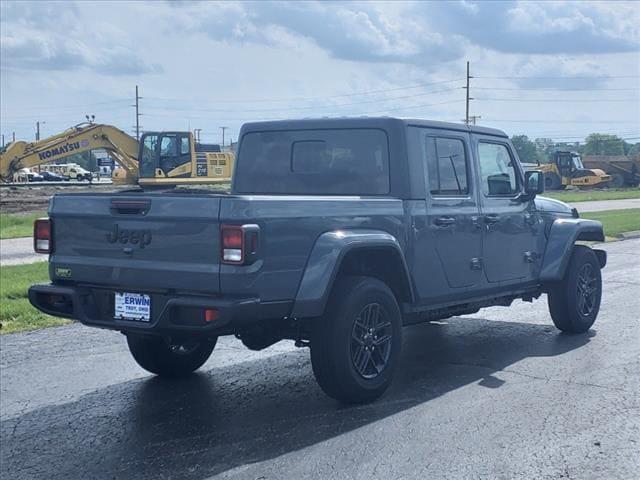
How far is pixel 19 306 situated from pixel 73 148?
3082cm

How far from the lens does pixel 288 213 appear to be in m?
5.59

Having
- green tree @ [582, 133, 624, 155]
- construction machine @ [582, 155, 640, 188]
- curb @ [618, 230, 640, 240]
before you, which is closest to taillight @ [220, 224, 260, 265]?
curb @ [618, 230, 640, 240]

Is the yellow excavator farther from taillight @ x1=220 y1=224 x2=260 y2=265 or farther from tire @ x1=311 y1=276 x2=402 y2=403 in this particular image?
taillight @ x1=220 y1=224 x2=260 y2=265

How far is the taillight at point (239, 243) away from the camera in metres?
5.28

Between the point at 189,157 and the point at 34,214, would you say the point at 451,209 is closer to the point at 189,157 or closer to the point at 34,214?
the point at 34,214

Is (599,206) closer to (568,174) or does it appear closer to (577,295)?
(568,174)

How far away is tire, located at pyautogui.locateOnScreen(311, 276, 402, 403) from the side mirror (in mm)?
2503

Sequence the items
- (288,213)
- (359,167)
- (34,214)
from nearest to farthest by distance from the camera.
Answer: (288,213) → (359,167) → (34,214)

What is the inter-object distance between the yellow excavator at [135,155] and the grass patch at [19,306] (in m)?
20.0

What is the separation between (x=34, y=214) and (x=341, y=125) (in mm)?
23109

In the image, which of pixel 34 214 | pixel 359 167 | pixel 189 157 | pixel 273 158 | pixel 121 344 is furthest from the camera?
pixel 189 157

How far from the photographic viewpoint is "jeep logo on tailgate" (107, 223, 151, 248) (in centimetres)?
569

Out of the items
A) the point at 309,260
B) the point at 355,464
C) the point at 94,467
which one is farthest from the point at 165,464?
the point at 309,260

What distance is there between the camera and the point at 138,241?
574 centimetres
